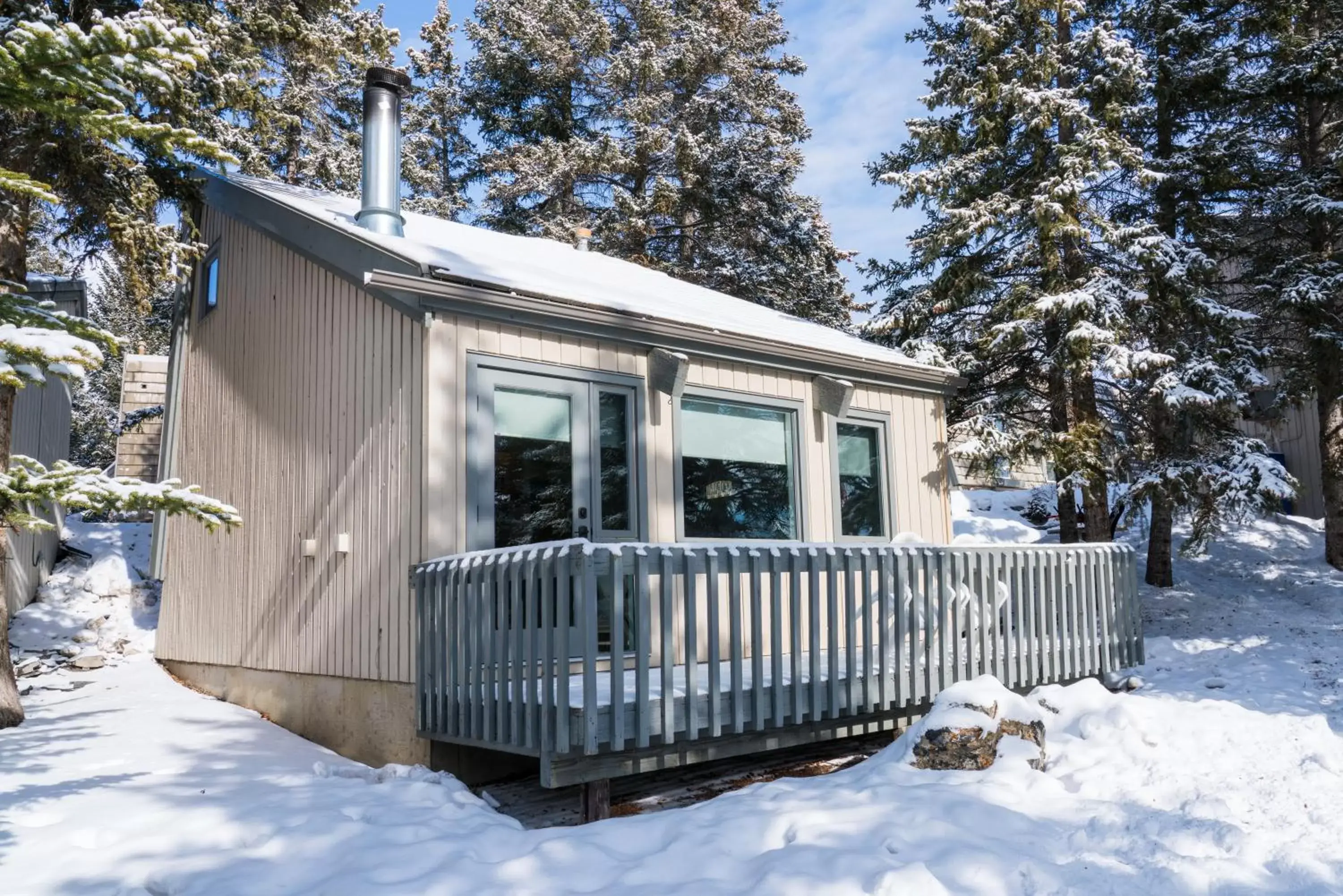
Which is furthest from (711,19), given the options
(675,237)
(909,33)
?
(909,33)

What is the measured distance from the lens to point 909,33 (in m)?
12.8

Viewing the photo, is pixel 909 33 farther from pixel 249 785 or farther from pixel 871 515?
pixel 249 785

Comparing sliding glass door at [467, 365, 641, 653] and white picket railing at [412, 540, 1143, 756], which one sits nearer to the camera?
white picket railing at [412, 540, 1143, 756]

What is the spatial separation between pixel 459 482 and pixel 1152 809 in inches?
159

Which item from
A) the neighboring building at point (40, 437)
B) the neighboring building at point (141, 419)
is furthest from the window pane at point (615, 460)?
the neighboring building at point (141, 419)

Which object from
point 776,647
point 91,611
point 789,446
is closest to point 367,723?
point 776,647

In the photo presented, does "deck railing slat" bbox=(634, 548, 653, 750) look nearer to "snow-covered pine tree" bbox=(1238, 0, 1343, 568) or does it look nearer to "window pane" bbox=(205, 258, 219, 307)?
"window pane" bbox=(205, 258, 219, 307)

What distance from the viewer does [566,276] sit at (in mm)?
8133

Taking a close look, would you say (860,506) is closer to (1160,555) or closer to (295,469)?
(295,469)

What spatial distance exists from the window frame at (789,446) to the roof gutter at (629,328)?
273 mm

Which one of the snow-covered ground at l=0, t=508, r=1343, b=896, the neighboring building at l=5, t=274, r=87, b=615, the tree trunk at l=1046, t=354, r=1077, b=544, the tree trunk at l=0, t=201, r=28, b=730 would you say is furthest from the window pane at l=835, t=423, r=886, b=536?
the neighboring building at l=5, t=274, r=87, b=615

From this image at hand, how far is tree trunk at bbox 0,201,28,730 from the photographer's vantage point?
22.3ft

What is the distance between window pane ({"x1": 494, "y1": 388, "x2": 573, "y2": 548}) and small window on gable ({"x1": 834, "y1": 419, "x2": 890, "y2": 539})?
8.94ft

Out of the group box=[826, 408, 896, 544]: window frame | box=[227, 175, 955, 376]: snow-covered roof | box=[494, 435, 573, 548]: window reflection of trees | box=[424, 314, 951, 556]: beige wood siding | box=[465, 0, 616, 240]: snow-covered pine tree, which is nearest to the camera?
box=[424, 314, 951, 556]: beige wood siding
